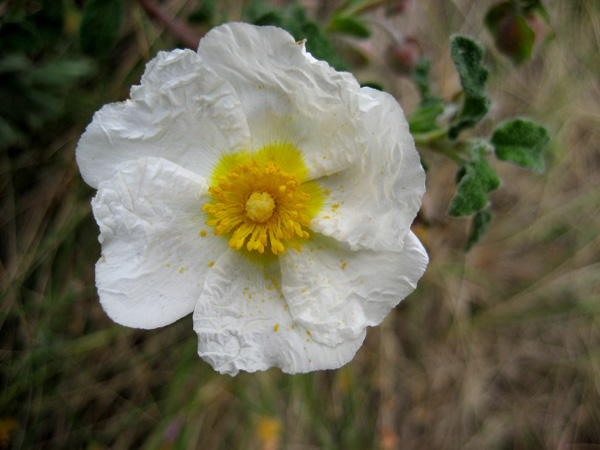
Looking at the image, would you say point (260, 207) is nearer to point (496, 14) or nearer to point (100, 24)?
point (100, 24)

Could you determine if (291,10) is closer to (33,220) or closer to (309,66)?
(309,66)

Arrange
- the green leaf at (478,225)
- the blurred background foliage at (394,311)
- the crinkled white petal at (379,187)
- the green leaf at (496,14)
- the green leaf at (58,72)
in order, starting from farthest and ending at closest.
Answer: the blurred background foliage at (394,311)
the green leaf at (58,72)
the green leaf at (496,14)
the green leaf at (478,225)
the crinkled white petal at (379,187)

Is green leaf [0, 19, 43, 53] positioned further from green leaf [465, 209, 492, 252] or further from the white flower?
green leaf [465, 209, 492, 252]

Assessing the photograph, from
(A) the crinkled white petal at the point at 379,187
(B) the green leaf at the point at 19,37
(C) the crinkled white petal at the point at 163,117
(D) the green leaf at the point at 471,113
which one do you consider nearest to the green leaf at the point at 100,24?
(B) the green leaf at the point at 19,37

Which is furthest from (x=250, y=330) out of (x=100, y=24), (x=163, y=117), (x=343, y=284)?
(x=100, y=24)

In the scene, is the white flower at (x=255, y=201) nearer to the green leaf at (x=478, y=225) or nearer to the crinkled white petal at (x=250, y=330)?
the crinkled white petal at (x=250, y=330)

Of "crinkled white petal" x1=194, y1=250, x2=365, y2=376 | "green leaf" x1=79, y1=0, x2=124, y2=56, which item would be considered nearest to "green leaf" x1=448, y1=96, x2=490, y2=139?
"crinkled white petal" x1=194, y1=250, x2=365, y2=376
